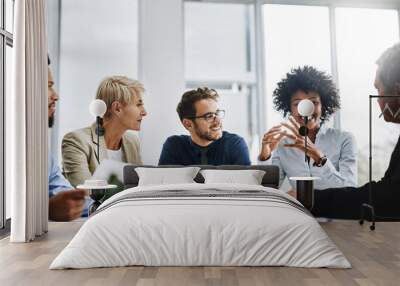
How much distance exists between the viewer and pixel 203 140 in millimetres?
6109

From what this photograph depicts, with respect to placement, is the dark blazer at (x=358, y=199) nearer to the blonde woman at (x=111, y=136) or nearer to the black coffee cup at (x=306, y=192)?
the black coffee cup at (x=306, y=192)

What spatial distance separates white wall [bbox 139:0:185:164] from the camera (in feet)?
20.0

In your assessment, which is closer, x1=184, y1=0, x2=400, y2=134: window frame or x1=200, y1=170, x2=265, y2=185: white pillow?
x1=200, y1=170, x2=265, y2=185: white pillow

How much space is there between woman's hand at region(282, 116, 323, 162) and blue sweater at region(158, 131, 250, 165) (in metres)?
0.65

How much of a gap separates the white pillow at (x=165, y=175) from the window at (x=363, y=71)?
221 centimetres

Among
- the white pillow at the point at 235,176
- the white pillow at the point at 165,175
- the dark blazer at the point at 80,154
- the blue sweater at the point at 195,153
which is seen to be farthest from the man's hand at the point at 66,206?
the white pillow at the point at 235,176

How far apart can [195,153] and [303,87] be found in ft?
5.61

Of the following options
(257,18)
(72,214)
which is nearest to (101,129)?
(72,214)

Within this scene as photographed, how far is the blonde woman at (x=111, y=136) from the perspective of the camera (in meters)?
6.01

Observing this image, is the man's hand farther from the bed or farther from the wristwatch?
the wristwatch

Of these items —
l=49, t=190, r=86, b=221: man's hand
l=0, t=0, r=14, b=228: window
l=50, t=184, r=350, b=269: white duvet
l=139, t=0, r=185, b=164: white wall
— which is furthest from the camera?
l=139, t=0, r=185, b=164: white wall

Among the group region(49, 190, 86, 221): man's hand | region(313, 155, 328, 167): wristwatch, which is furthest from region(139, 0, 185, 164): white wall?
region(313, 155, 328, 167): wristwatch

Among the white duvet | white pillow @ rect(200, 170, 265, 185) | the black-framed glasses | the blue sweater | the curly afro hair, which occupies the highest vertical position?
the curly afro hair

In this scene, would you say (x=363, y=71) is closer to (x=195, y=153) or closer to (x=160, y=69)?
(x=195, y=153)
